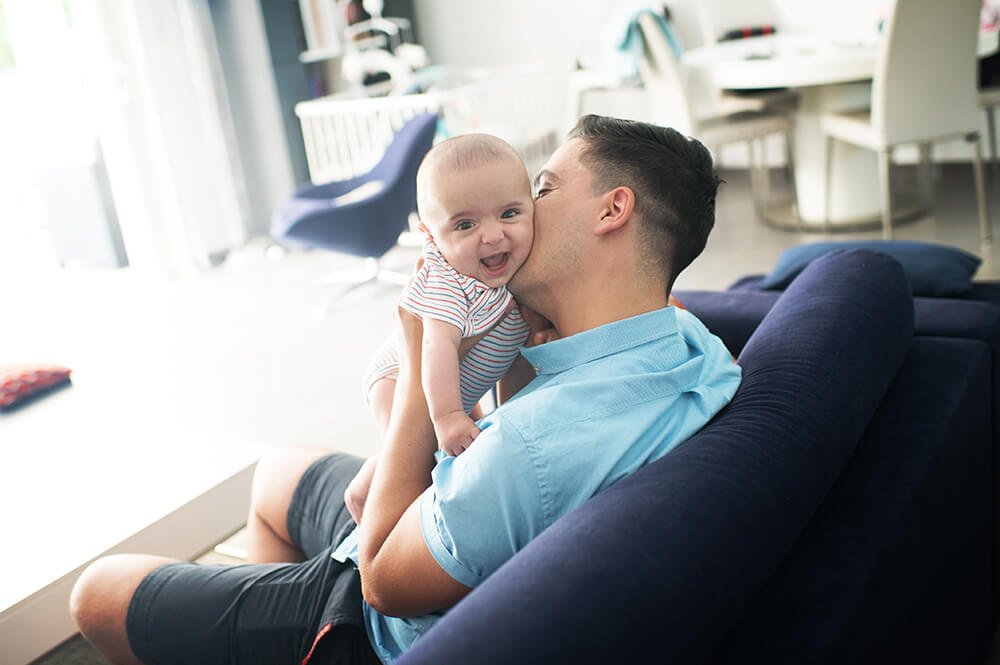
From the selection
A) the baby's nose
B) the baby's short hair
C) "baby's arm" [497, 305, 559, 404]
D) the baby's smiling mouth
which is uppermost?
the baby's short hair

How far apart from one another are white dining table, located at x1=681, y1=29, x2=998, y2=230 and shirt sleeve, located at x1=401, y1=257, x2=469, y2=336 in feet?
10.1

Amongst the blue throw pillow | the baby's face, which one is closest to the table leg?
the blue throw pillow

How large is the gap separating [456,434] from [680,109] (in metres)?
3.53

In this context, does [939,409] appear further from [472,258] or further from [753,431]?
[472,258]

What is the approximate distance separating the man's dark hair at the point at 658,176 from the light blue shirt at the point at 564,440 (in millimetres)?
154

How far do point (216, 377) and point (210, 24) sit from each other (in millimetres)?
2843

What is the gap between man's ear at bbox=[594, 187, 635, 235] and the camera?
1.18 meters

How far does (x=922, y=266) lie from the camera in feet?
6.12

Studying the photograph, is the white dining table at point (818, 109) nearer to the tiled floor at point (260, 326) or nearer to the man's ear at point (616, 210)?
the tiled floor at point (260, 326)

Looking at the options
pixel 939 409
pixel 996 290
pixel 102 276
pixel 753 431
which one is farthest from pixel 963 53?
pixel 102 276

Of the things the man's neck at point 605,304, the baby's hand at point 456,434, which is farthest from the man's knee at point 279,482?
the man's neck at point 605,304

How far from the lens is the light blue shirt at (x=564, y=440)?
95 centimetres

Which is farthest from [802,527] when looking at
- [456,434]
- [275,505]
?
[275,505]

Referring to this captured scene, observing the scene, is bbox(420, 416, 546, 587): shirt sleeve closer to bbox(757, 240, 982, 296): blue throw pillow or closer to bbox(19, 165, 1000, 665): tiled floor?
bbox(757, 240, 982, 296): blue throw pillow
